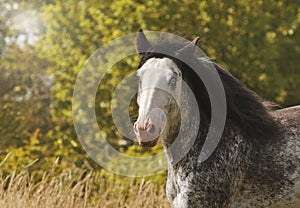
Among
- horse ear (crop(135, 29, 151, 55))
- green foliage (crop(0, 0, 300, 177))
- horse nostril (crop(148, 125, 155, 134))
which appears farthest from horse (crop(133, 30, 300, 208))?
green foliage (crop(0, 0, 300, 177))

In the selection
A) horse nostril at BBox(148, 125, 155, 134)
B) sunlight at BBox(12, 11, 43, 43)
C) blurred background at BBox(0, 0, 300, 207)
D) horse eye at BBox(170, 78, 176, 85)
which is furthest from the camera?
sunlight at BBox(12, 11, 43, 43)

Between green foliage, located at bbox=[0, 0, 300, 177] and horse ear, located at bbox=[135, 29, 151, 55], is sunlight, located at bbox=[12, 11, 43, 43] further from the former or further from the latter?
horse ear, located at bbox=[135, 29, 151, 55]

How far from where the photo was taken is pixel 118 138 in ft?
29.7

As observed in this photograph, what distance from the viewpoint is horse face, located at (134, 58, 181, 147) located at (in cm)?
335

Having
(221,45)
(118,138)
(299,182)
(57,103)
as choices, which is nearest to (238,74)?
(221,45)

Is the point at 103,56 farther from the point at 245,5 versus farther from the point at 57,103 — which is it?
the point at 245,5

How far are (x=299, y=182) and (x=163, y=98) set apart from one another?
1243mm

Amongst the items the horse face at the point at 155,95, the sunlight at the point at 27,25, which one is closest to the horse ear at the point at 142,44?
the horse face at the point at 155,95

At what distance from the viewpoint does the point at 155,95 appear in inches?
137

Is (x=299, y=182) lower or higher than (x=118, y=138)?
higher

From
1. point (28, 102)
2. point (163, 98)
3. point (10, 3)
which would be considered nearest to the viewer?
point (163, 98)

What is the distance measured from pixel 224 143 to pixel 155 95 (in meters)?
0.70

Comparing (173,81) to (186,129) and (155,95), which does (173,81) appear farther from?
(186,129)

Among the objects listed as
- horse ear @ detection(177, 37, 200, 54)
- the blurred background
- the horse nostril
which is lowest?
the blurred background
